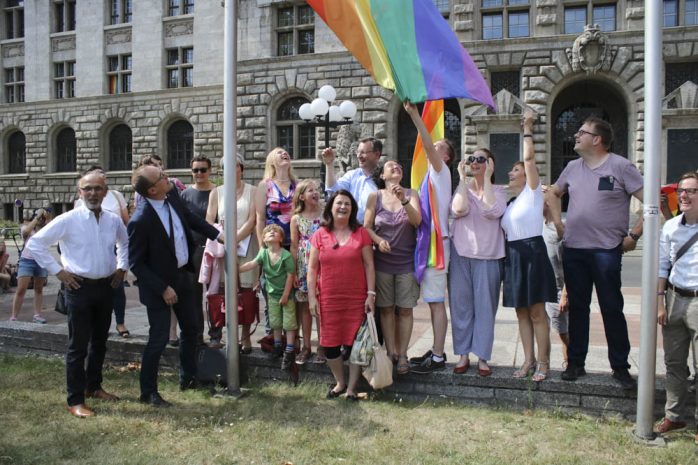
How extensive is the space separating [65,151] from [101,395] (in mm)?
29143

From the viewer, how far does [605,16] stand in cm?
1981

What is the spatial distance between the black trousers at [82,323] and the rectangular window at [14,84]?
104 ft

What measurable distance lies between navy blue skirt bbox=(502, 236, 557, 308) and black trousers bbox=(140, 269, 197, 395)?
2.86m

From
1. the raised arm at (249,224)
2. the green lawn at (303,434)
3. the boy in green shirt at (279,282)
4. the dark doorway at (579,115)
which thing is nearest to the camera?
the green lawn at (303,434)

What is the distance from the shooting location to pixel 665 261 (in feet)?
13.2

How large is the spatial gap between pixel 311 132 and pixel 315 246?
19.2 metres

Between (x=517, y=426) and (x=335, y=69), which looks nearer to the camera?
(x=517, y=426)

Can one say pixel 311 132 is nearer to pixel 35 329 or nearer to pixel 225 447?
pixel 35 329

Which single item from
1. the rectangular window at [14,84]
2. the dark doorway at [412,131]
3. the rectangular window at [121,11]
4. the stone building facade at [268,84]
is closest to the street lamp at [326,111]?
the stone building facade at [268,84]

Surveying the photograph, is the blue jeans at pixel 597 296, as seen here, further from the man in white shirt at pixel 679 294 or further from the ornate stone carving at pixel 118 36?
the ornate stone carving at pixel 118 36

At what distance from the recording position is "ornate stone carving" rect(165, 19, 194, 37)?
86.4 ft

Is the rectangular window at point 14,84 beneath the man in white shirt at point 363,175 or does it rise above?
above

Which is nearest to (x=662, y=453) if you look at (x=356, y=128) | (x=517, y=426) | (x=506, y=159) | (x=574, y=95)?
(x=517, y=426)

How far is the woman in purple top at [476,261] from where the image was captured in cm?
476
